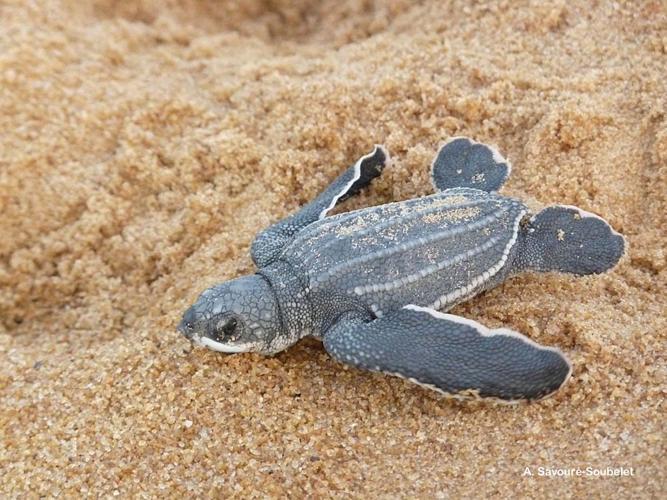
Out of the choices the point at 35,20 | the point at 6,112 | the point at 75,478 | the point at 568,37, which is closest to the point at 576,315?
the point at 568,37

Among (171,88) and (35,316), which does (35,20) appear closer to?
(171,88)

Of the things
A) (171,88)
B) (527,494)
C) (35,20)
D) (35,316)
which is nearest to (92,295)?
(35,316)

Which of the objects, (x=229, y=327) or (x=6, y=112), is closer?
(x=229, y=327)

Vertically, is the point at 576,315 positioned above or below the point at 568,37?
below

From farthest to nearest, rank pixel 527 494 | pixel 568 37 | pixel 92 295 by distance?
pixel 568 37, pixel 92 295, pixel 527 494

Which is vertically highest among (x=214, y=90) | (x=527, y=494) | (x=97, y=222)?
(x=214, y=90)

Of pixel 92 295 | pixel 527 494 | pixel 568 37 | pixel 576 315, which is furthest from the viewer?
pixel 568 37
